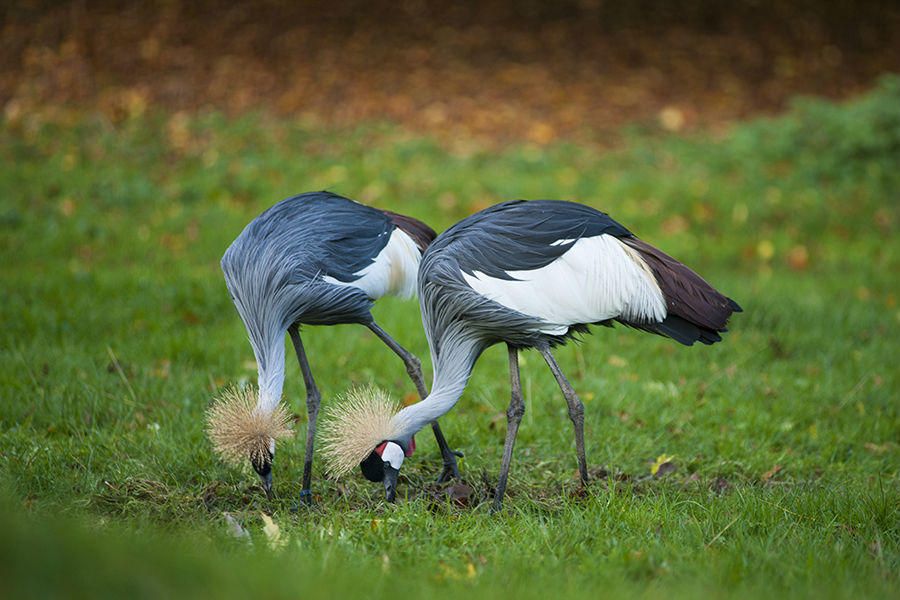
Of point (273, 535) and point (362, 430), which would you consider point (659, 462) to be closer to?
point (362, 430)

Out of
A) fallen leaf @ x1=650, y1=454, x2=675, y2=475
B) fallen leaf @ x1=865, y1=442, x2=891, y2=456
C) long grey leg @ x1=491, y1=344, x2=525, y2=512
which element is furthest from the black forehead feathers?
fallen leaf @ x1=865, y1=442, x2=891, y2=456

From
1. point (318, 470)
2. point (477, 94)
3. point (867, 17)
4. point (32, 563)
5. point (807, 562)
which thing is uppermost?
point (867, 17)

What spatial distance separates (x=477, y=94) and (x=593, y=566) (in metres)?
10.2

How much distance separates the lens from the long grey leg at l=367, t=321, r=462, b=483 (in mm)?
4332

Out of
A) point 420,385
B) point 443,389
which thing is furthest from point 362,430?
point 420,385

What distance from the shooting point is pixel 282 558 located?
3225 mm

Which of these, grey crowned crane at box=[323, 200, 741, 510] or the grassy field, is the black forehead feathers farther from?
the grassy field

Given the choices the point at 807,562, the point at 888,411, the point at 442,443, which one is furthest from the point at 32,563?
the point at 888,411

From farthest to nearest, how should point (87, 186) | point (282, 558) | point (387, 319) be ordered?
point (87, 186) → point (387, 319) → point (282, 558)

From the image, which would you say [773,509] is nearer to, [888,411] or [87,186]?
[888,411]

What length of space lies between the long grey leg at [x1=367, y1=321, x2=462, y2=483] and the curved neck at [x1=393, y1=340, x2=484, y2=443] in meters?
0.33

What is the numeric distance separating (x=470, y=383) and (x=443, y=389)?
208cm

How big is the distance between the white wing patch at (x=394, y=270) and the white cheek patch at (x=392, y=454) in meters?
0.81

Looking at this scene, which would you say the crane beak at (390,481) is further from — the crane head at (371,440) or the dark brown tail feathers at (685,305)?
the dark brown tail feathers at (685,305)
